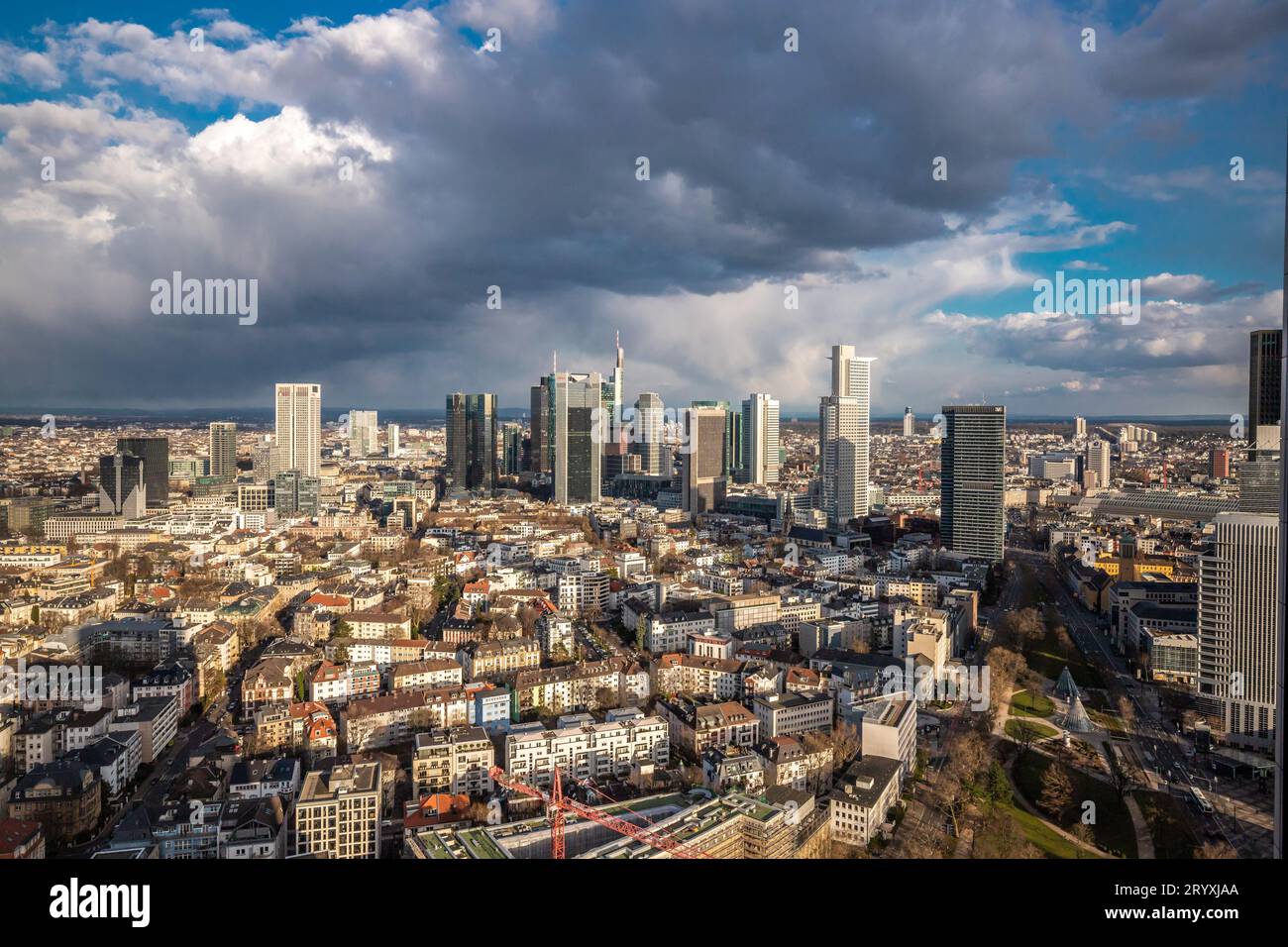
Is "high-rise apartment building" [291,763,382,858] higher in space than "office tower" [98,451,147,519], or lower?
lower

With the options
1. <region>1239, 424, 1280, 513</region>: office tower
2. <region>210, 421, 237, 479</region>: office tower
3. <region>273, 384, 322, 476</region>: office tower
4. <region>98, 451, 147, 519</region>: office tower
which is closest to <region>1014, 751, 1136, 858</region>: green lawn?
<region>1239, 424, 1280, 513</region>: office tower

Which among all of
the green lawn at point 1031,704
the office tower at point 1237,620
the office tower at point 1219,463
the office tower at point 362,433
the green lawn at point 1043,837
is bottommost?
the green lawn at point 1043,837

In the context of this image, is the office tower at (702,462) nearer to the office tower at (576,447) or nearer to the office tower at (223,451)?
the office tower at (576,447)

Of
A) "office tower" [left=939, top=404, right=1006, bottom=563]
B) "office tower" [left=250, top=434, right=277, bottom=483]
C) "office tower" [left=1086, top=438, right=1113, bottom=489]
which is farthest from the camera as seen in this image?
"office tower" [left=1086, top=438, right=1113, bottom=489]

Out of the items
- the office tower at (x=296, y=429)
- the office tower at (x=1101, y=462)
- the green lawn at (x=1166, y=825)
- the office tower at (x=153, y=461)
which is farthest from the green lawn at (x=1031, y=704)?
the office tower at (x=296, y=429)

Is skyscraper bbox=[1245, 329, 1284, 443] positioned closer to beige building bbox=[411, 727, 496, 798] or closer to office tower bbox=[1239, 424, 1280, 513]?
office tower bbox=[1239, 424, 1280, 513]

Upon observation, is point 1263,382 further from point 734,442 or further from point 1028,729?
point 734,442

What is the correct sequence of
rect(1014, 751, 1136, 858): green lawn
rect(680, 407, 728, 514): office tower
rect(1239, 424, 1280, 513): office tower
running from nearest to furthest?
1. rect(1014, 751, 1136, 858): green lawn
2. rect(1239, 424, 1280, 513): office tower
3. rect(680, 407, 728, 514): office tower
